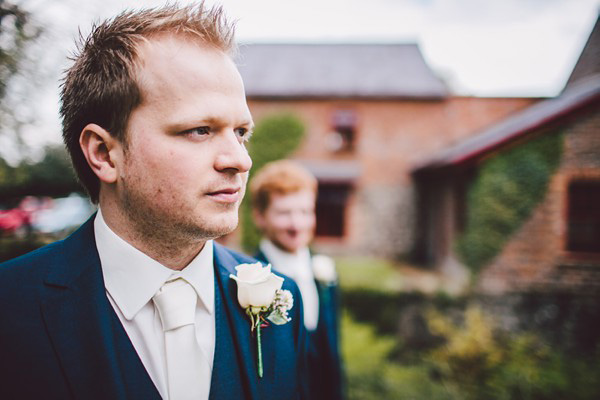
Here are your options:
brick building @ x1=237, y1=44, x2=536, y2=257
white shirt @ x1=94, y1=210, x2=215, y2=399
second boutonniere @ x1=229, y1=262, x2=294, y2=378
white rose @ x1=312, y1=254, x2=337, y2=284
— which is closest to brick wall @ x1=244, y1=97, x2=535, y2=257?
brick building @ x1=237, y1=44, x2=536, y2=257

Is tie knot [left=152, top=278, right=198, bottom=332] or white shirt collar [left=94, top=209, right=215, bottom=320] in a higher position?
white shirt collar [left=94, top=209, right=215, bottom=320]

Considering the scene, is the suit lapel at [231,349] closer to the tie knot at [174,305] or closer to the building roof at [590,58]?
the tie knot at [174,305]

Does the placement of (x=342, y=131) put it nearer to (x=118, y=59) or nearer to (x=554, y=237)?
(x=554, y=237)

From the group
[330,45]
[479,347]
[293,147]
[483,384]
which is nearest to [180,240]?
[483,384]

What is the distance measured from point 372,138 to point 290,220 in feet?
41.1

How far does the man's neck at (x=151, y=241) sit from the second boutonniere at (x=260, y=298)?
0.86 feet

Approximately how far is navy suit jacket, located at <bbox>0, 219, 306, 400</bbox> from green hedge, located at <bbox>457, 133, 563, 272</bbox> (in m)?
9.47

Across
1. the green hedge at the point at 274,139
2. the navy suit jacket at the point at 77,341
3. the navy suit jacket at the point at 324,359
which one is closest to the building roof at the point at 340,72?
the green hedge at the point at 274,139

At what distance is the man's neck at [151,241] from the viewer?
49.6 inches

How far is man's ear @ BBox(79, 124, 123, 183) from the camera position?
1.23 m

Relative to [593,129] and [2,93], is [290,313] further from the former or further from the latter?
[593,129]

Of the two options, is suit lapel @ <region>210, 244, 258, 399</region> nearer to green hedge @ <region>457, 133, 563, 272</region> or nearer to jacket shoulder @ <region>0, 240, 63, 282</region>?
jacket shoulder @ <region>0, 240, 63, 282</region>

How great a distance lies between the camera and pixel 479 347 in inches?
266

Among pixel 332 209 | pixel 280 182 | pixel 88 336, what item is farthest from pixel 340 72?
pixel 88 336
